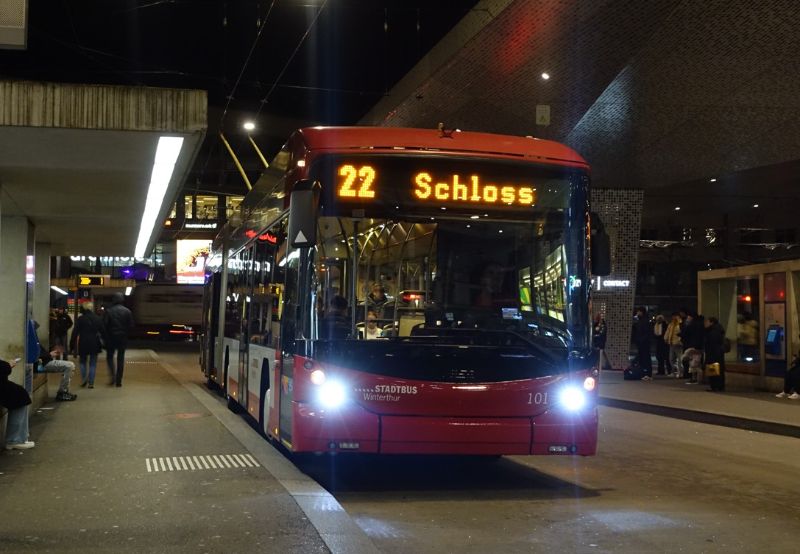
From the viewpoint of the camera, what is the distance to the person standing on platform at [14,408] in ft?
31.2

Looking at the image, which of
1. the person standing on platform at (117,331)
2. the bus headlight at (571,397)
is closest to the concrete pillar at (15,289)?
the person standing on platform at (117,331)

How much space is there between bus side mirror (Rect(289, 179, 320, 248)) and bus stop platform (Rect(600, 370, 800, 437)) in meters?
9.18

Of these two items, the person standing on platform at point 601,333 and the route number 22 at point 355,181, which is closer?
the route number 22 at point 355,181

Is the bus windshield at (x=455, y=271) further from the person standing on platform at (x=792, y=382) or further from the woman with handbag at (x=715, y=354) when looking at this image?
the woman with handbag at (x=715, y=354)

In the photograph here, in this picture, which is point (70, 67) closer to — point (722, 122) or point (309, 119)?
point (309, 119)

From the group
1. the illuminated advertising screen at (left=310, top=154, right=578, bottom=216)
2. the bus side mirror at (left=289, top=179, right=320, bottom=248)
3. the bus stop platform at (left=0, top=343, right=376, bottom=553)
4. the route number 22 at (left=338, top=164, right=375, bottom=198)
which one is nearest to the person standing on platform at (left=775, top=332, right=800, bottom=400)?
the bus stop platform at (left=0, top=343, right=376, bottom=553)

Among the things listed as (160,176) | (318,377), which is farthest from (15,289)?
(318,377)

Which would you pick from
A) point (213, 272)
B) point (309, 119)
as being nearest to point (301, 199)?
point (213, 272)

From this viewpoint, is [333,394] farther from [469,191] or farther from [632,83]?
[632,83]

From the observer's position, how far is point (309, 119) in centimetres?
3312

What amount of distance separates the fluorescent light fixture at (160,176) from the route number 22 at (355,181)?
165 cm

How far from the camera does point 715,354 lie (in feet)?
69.2

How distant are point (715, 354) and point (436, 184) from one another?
14432mm

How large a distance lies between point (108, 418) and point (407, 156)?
7044 mm
